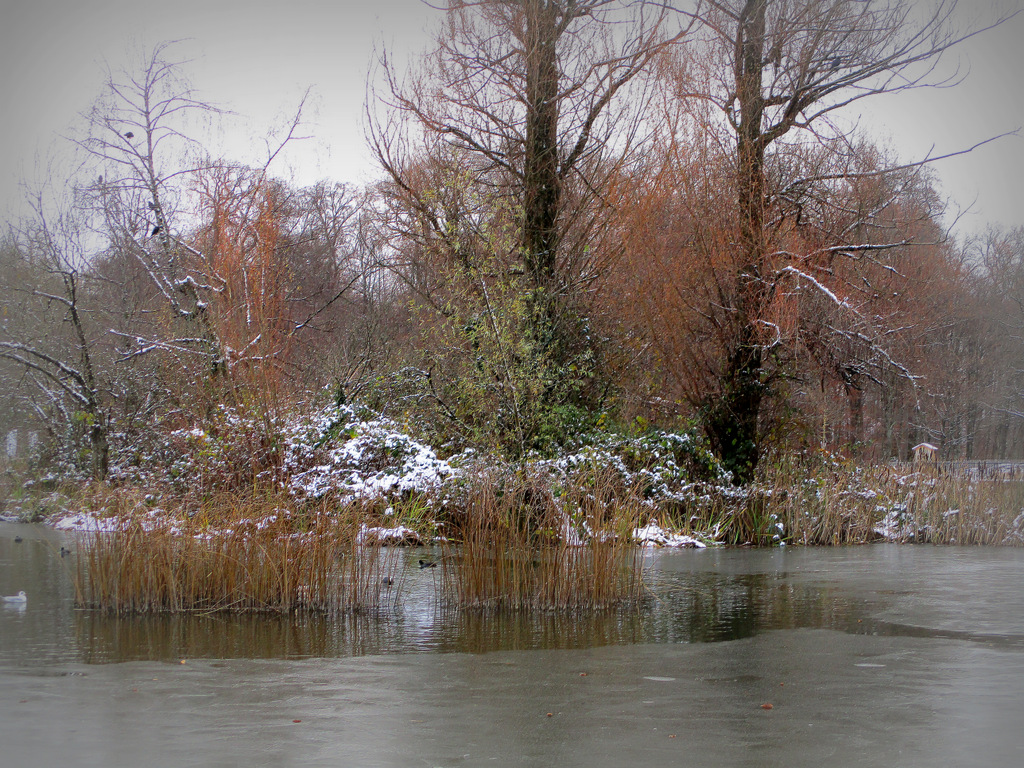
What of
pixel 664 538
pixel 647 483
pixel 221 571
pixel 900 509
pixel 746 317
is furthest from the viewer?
pixel 746 317

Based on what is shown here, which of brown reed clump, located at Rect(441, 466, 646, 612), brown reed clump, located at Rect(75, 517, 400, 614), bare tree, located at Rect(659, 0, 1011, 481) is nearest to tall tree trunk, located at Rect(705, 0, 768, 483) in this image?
bare tree, located at Rect(659, 0, 1011, 481)

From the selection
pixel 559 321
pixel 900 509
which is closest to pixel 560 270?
pixel 559 321

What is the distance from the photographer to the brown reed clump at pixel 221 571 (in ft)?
24.9

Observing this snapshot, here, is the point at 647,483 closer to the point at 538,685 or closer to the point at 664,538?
the point at 664,538

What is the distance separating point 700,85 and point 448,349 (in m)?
6.07

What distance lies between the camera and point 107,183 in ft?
56.6

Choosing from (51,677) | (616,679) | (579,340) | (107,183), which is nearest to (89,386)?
(107,183)

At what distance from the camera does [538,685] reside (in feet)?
18.1

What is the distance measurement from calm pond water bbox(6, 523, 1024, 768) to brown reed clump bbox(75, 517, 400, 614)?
265mm

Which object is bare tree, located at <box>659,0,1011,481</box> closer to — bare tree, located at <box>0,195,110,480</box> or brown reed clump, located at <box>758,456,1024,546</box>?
brown reed clump, located at <box>758,456,1024,546</box>

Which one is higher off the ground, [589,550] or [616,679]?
[589,550]

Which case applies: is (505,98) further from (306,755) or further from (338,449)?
(306,755)

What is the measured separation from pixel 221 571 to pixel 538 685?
329cm

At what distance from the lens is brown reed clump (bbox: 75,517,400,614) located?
7.59 meters
